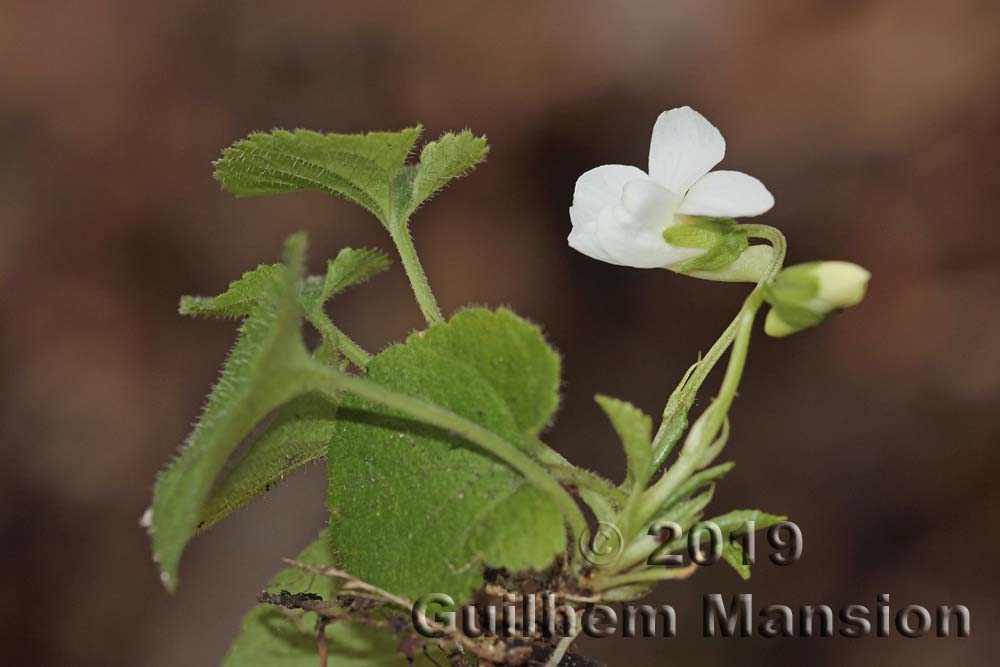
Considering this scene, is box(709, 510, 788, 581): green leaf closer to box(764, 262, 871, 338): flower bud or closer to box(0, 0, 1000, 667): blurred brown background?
box(764, 262, 871, 338): flower bud

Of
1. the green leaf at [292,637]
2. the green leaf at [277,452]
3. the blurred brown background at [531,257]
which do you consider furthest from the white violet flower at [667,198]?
the blurred brown background at [531,257]

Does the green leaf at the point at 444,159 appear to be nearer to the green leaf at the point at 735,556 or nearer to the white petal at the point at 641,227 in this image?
the white petal at the point at 641,227

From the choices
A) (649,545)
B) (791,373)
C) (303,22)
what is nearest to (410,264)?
(649,545)

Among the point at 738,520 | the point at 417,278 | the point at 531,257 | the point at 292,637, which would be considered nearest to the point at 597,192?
the point at 417,278

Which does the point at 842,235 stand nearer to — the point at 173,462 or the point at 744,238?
the point at 744,238

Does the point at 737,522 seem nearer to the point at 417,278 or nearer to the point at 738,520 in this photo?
the point at 738,520

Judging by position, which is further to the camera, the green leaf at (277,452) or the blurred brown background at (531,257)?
the blurred brown background at (531,257)
